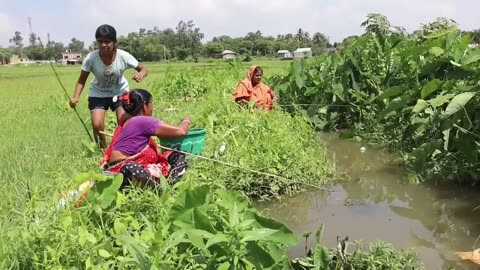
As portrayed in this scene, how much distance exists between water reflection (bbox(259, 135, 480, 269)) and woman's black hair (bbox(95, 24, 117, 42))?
224 centimetres

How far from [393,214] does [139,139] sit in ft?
7.36

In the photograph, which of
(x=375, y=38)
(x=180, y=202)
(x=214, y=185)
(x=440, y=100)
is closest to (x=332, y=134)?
(x=375, y=38)

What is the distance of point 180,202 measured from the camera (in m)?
2.54

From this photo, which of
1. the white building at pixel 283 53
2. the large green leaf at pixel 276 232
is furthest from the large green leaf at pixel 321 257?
the white building at pixel 283 53

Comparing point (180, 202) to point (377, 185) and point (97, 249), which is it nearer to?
point (97, 249)

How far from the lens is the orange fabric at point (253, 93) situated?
25.0 feet

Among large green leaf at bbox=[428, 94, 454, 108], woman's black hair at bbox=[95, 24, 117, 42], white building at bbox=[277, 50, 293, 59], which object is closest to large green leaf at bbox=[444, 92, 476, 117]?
large green leaf at bbox=[428, 94, 454, 108]

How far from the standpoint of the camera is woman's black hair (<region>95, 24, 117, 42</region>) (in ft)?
17.1

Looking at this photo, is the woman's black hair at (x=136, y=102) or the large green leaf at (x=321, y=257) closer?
the large green leaf at (x=321, y=257)

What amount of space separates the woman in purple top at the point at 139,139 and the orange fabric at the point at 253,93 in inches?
129

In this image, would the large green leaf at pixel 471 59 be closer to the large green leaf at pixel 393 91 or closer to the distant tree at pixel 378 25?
the large green leaf at pixel 393 91

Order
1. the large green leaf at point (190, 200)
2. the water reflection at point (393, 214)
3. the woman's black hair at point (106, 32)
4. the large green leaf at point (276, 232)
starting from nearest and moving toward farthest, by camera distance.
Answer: the large green leaf at point (276, 232) → the large green leaf at point (190, 200) → the water reflection at point (393, 214) → the woman's black hair at point (106, 32)

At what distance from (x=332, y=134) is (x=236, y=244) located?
640cm

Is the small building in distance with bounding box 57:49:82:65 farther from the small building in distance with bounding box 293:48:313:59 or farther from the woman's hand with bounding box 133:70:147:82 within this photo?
the small building in distance with bounding box 293:48:313:59
